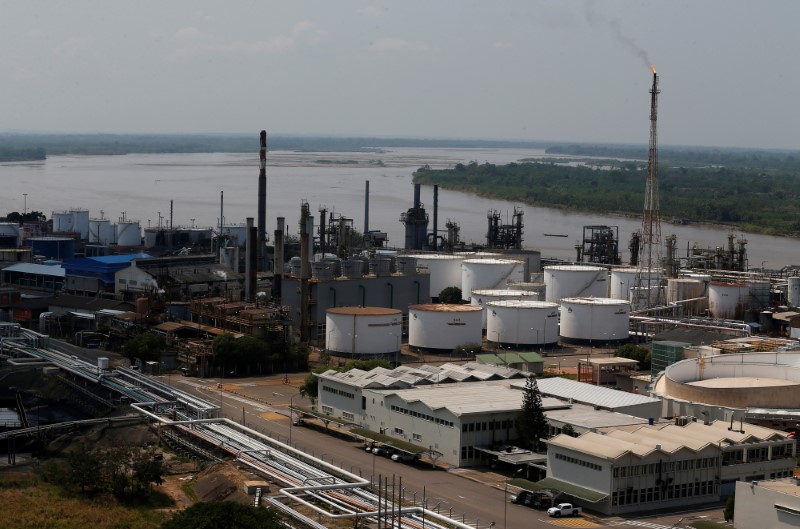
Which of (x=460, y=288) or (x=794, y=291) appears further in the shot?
(x=460, y=288)

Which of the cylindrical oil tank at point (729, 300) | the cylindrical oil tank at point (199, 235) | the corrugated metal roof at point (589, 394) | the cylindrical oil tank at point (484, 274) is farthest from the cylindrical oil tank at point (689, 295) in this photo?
the cylindrical oil tank at point (199, 235)

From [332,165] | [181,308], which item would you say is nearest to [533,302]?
[181,308]

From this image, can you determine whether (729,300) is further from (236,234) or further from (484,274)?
(236,234)

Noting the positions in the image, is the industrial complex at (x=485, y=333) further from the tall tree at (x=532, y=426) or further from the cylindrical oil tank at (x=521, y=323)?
the tall tree at (x=532, y=426)

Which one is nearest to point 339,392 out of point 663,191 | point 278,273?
point 278,273

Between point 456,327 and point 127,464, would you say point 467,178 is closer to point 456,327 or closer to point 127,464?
point 456,327

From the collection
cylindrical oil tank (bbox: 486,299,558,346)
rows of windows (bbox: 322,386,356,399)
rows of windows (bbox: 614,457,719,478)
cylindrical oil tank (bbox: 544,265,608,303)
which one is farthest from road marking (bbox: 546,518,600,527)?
cylindrical oil tank (bbox: 544,265,608,303)

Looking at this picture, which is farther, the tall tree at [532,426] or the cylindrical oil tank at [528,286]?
the cylindrical oil tank at [528,286]
